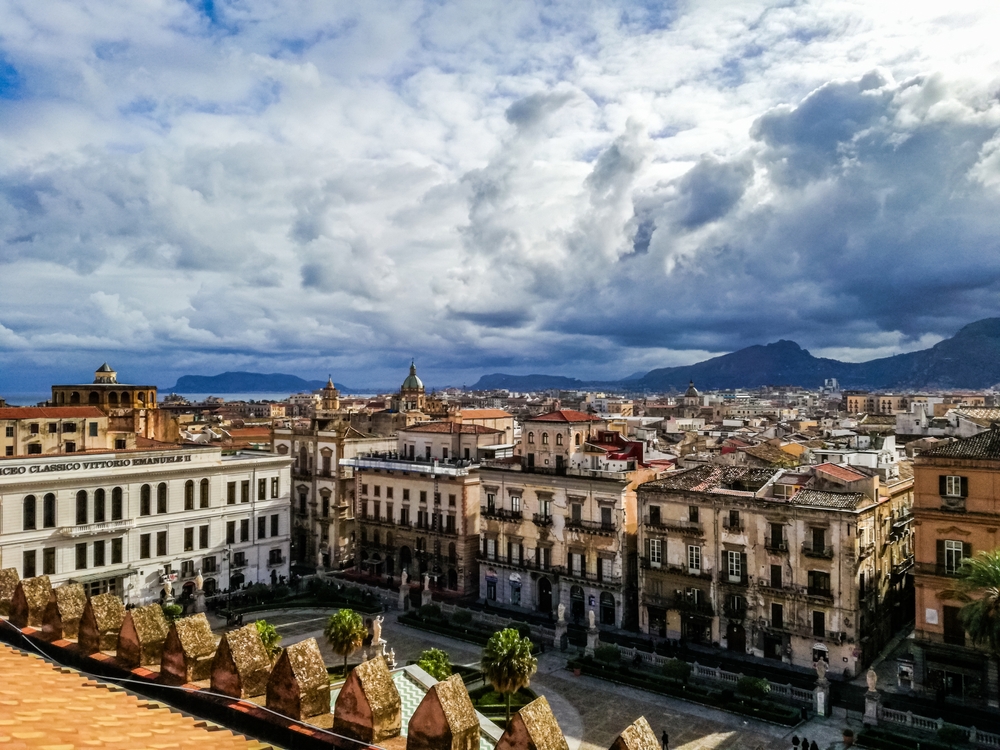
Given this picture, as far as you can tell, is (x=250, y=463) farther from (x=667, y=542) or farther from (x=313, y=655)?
(x=313, y=655)

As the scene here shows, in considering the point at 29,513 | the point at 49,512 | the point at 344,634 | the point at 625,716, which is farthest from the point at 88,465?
the point at 625,716

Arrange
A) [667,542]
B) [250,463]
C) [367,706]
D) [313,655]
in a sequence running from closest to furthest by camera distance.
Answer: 1. [367,706]
2. [313,655]
3. [667,542]
4. [250,463]

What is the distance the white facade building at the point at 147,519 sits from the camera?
179 ft

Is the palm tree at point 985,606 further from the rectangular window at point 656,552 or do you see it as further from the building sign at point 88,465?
the building sign at point 88,465

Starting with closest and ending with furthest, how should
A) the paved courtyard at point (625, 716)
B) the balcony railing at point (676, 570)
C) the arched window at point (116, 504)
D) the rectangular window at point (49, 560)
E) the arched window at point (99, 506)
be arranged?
1. the paved courtyard at point (625, 716)
2. the balcony railing at point (676, 570)
3. the rectangular window at point (49, 560)
4. the arched window at point (99, 506)
5. the arched window at point (116, 504)

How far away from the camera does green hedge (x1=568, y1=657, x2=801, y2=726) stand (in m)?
40.2

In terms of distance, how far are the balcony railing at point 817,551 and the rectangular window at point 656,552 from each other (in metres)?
10.7

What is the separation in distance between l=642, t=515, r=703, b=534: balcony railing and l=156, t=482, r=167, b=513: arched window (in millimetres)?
39813

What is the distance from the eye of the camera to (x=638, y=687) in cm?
4547

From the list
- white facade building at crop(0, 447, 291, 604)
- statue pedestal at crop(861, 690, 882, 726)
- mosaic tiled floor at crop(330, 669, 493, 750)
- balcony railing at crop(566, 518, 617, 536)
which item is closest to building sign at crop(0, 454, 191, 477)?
white facade building at crop(0, 447, 291, 604)

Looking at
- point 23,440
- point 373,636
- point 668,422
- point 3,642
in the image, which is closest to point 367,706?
point 3,642

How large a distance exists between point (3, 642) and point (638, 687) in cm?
3753

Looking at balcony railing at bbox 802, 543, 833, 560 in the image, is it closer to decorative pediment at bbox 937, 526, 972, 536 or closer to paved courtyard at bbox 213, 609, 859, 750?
decorative pediment at bbox 937, 526, 972, 536

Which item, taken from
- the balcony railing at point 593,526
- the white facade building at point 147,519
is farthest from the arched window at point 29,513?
the balcony railing at point 593,526
